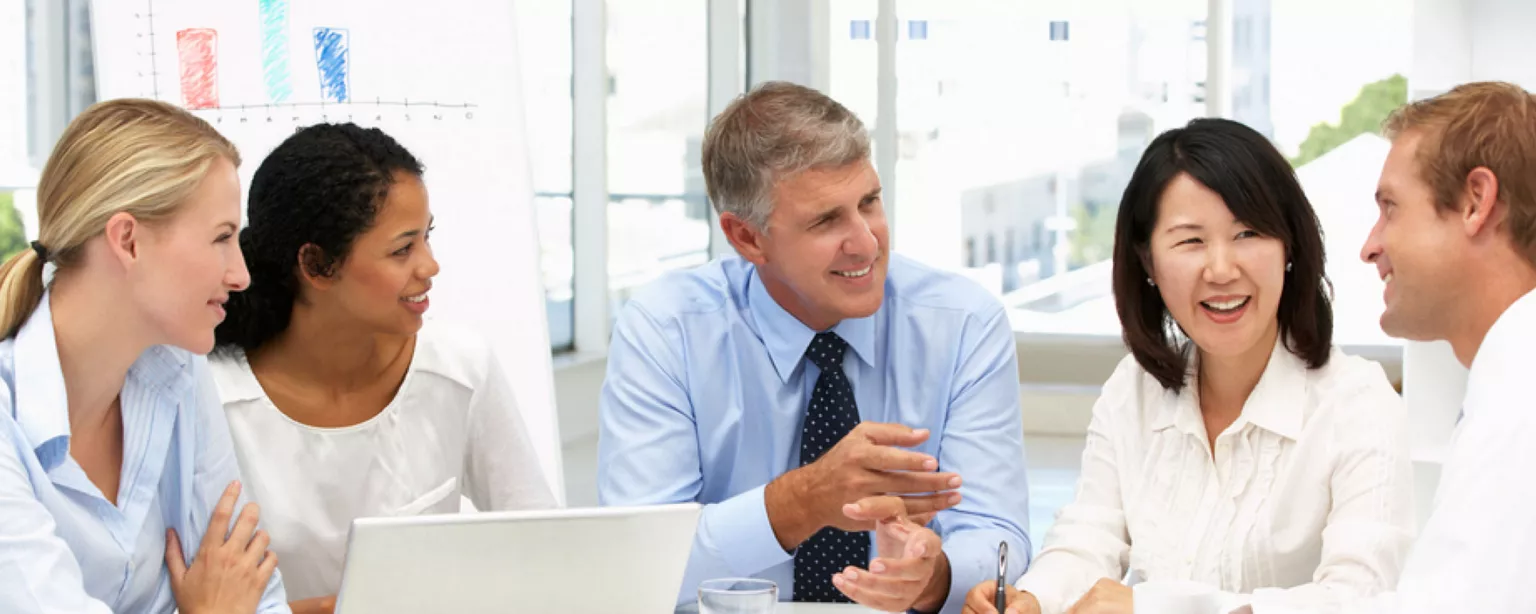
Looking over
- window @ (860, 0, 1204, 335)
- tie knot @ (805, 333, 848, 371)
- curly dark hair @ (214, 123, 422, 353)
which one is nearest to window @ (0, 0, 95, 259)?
curly dark hair @ (214, 123, 422, 353)

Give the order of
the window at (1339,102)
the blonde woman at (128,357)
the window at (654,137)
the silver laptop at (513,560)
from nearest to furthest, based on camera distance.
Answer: the silver laptop at (513,560), the blonde woman at (128,357), the window at (654,137), the window at (1339,102)

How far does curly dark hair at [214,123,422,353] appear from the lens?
6.79 feet

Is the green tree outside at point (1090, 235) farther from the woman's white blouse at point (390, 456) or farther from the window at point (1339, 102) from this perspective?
the woman's white blouse at point (390, 456)

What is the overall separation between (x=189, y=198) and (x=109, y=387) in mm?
257

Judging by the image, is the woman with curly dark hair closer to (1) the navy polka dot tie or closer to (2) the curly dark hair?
(2) the curly dark hair

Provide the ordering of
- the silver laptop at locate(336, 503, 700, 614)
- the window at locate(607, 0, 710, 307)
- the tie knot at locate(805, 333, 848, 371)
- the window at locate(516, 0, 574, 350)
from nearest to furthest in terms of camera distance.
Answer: the silver laptop at locate(336, 503, 700, 614), the tie knot at locate(805, 333, 848, 371), the window at locate(516, 0, 574, 350), the window at locate(607, 0, 710, 307)

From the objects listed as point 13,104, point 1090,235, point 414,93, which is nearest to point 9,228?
point 13,104

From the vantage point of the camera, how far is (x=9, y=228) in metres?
3.59

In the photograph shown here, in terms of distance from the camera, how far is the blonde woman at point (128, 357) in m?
1.61

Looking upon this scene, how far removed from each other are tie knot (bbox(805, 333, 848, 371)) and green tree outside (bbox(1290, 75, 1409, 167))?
17.1 ft

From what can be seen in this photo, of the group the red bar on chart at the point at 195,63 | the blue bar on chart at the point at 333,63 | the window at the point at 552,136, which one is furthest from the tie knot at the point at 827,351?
the window at the point at 552,136

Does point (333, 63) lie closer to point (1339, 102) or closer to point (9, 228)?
point (9, 228)

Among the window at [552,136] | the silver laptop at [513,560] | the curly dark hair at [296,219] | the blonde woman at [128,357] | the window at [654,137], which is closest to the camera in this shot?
the silver laptop at [513,560]

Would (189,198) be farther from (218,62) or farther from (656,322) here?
(218,62)
